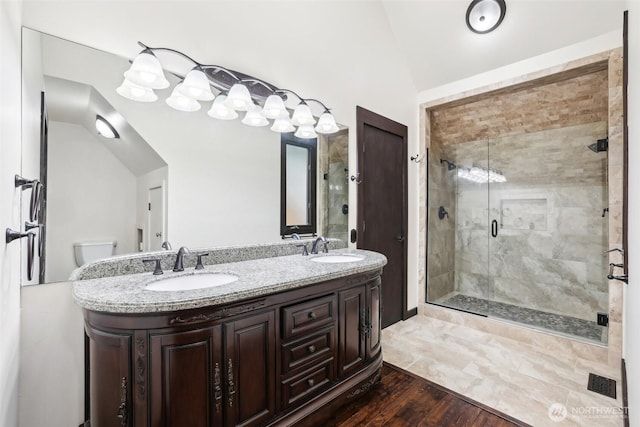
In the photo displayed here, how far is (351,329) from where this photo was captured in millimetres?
1801

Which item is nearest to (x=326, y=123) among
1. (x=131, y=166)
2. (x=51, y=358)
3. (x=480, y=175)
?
(x=131, y=166)

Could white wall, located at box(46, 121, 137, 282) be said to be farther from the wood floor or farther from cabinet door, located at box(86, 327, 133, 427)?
the wood floor

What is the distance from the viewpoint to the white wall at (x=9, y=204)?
983 mm

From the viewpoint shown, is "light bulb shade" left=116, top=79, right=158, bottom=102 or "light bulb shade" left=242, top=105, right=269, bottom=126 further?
"light bulb shade" left=242, top=105, right=269, bottom=126

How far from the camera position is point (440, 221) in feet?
12.4

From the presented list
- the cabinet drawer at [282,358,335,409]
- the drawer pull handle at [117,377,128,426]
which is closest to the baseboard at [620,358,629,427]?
the cabinet drawer at [282,358,335,409]

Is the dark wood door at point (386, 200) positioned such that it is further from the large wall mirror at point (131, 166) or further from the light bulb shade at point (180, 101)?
the light bulb shade at point (180, 101)

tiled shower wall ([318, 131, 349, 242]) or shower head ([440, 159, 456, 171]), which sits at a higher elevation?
shower head ([440, 159, 456, 171])

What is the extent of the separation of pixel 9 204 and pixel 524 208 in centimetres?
450

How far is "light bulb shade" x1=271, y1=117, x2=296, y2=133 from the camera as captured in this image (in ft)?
7.01

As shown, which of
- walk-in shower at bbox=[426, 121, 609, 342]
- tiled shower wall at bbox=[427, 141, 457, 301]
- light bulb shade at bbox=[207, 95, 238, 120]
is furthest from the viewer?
tiled shower wall at bbox=[427, 141, 457, 301]

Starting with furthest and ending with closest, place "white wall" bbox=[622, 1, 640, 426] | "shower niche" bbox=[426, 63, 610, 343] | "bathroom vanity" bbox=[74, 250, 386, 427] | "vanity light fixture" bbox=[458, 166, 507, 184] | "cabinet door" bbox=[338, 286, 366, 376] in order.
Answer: "vanity light fixture" bbox=[458, 166, 507, 184] < "shower niche" bbox=[426, 63, 610, 343] < "cabinet door" bbox=[338, 286, 366, 376] < "white wall" bbox=[622, 1, 640, 426] < "bathroom vanity" bbox=[74, 250, 386, 427]

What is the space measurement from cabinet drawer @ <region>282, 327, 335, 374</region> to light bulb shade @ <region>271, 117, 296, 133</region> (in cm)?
142

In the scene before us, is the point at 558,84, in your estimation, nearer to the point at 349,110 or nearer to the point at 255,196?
the point at 349,110
